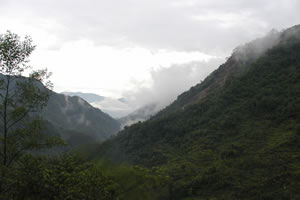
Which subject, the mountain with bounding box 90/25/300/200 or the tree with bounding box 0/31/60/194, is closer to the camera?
the tree with bounding box 0/31/60/194

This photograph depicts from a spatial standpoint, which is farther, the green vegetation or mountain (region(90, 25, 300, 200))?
mountain (region(90, 25, 300, 200))

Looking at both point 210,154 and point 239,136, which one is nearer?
point 210,154

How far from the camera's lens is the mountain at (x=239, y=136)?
50062 mm

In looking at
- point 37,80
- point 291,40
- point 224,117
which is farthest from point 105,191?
point 291,40

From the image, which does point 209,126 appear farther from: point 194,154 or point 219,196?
A: point 219,196

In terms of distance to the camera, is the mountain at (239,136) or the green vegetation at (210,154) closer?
the green vegetation at (210,154)

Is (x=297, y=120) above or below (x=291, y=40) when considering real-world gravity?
below

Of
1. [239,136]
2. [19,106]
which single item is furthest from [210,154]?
[19,106]

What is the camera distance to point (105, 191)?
42.7ft

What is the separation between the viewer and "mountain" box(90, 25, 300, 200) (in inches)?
1971

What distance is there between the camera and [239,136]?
2835 inches

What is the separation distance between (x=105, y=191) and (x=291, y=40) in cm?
11133

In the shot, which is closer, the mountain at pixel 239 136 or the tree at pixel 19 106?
the tree at pixel 19 106

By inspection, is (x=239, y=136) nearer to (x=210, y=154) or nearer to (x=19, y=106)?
(x=210, y=154)
